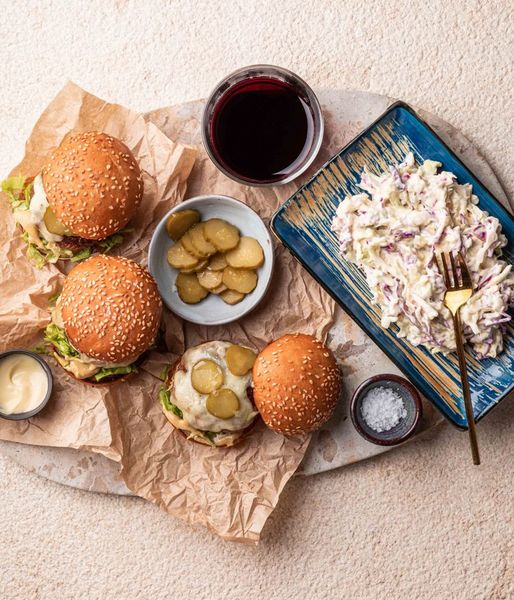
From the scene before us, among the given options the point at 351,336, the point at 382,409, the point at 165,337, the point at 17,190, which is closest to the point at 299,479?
the point at 382,409

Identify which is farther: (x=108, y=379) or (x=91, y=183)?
(x=108, y=379)

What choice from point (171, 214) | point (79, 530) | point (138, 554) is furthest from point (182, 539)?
point (171, 214)

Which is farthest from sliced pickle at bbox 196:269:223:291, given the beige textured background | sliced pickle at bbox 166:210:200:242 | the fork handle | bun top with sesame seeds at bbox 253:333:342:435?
the fork handle

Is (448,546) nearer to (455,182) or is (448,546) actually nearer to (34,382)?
(455,182)

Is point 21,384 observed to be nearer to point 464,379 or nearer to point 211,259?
point 211,259

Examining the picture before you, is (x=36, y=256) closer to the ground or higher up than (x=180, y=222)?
closer to the ground

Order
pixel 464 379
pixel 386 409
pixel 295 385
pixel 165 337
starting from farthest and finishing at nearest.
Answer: pixel 165 337 → pixel 386 409 → pixel 295 385 → pixel 464 379
